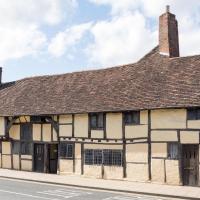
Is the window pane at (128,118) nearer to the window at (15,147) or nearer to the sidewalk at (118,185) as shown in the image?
the sidewalk at (118,185)

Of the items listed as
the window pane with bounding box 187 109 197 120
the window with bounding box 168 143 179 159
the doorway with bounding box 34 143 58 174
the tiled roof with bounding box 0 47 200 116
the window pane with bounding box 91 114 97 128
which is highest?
the tiled roof with bounding box 0 47 200 116

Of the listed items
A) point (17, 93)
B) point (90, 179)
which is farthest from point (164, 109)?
point (17, 93)

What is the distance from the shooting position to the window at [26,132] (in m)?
28.1

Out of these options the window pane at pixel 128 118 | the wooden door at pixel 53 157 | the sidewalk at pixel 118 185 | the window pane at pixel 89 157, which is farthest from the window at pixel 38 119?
the window pane at pixel 128 118

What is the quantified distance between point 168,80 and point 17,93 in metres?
12.9

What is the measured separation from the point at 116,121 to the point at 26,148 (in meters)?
7.93

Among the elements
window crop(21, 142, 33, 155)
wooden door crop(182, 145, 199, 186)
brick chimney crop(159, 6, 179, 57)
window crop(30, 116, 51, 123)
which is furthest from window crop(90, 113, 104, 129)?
brick chimney crop(159, 6, 179, 57)

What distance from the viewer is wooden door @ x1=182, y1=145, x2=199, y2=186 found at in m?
20.5

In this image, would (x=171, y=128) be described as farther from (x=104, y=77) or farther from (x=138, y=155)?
(x=104, y=77)

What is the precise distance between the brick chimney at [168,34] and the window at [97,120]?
248 inches

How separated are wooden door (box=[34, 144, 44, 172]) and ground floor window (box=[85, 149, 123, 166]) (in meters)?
4.18

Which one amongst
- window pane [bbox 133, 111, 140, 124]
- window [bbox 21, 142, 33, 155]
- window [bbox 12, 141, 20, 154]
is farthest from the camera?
window [bbox 12, 141, 20, 154]

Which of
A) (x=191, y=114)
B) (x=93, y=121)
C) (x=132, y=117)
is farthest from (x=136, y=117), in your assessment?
(x=191, y=114)

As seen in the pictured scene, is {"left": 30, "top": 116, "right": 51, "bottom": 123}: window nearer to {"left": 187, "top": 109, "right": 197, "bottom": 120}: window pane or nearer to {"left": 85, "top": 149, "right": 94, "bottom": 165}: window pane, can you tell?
{"left": 85, "top": 149, "right": 94, "bottom": 165}: window pane
